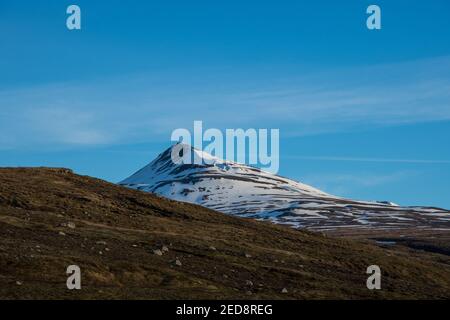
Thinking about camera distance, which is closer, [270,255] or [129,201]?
[270,255]

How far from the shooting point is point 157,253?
156ft

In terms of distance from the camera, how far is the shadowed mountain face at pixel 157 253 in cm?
3728

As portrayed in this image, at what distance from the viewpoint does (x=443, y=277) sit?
61.8 m

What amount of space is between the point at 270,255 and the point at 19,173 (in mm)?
31596

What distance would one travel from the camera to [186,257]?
4822 centimetres

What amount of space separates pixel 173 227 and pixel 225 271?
1726 cm

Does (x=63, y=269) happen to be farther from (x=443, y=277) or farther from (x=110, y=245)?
(x=443, y=277)

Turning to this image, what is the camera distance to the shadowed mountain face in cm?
Answer: 3728
